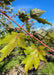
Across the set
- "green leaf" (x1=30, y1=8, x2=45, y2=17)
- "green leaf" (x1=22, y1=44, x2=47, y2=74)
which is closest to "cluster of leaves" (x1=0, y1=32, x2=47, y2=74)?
"green leaf" (x1=22, y1=44, x2=47, y2=74)

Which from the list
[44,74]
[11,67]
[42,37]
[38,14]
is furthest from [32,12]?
[11,67]

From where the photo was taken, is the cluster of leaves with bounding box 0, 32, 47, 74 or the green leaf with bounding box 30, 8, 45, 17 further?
the green leaf with bounding box 30, 8, 45, 17

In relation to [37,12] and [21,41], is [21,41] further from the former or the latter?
[37,12]

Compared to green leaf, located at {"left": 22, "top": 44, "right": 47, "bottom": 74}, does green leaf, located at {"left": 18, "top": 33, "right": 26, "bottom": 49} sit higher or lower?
higher

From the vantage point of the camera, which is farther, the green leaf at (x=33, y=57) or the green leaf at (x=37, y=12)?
the green leaf at (x=37, y=12)

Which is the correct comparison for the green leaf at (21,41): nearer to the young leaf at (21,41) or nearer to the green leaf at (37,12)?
the young leaf at (21,41)

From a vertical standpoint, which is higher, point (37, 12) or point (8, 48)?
point (37, 12)

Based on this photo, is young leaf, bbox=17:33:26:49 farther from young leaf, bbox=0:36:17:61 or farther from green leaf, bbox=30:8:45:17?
green leaf, bbox=30:8:45:17

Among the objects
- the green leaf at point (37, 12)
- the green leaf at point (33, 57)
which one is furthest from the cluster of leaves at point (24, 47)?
the green leaf at point (37, 12)

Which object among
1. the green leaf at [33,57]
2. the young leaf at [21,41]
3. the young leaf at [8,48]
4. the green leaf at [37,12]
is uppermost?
the green leaf at [37,12]

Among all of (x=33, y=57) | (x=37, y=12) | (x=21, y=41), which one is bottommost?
(x=33, y=57)

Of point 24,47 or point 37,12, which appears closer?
point 24,47

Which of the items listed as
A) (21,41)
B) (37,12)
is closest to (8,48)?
(21,41)

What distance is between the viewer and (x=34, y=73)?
3949 millimetres
